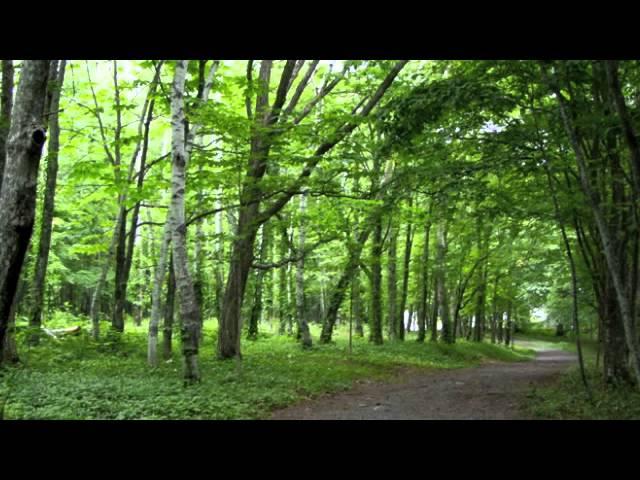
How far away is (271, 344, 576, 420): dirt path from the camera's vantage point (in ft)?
25.9

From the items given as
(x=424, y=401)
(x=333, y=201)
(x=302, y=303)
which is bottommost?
(x=424, y=401)

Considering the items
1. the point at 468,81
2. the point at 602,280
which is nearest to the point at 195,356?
the point at 468,81

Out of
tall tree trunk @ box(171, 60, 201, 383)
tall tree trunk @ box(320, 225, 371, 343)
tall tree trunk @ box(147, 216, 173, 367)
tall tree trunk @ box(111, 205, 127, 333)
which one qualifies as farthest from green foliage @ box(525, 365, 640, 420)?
tall tree trunk @ box(111, 205, 127, 333)

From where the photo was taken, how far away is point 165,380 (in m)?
8.98

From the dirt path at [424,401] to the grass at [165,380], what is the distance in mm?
465

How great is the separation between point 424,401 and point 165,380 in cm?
471

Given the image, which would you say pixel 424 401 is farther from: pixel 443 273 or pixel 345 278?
pixel 443 273

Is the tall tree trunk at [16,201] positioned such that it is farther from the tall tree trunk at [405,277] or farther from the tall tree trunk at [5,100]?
the tall tree trunk at [405,277]

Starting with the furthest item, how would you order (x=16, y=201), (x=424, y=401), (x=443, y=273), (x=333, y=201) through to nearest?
(x=443, y=273) < (x=333, y=201) < (x=424, y=401) < (x=16, y=201)

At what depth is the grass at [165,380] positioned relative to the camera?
6.76 metres

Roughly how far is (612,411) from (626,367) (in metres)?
2.59

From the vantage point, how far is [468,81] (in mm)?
6895

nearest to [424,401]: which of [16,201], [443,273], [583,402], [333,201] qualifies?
[583,402]

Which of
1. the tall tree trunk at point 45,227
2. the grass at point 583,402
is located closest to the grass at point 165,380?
the tall tree trunk at point 45,227
